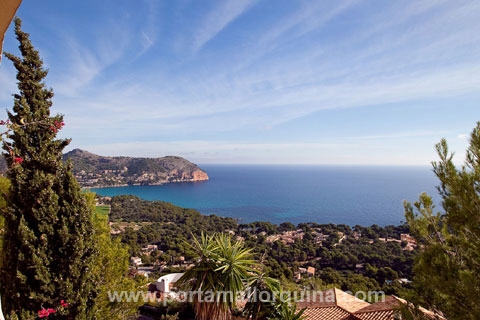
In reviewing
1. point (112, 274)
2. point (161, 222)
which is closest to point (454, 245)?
point (112, 274)

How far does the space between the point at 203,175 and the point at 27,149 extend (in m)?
129

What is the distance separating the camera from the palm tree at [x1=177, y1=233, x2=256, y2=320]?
18.4 ft

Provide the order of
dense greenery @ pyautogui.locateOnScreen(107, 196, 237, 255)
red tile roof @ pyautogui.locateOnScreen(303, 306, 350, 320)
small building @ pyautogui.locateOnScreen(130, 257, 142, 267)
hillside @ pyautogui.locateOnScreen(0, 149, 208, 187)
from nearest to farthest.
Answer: red tile roof @ pyautogui.locateOnScreen(303, 306, 350, 320)
small building @ pyautogui.locateOnScreen(130, 257, 142, 267)
dense greenery @ pyautogui.locateOnScreen(107, 196, 237, 255)
hillside @ pyautogui.locateOnScreen(0, 149, 208, 187)

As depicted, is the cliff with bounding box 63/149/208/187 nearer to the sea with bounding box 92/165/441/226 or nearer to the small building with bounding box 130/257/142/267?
the sea with bounding box 92/165/441/226

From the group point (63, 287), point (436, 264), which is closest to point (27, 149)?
point (63, 287)

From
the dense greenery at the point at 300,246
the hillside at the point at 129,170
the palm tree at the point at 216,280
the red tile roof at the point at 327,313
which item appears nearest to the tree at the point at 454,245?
the palm tree at the point at 216,280

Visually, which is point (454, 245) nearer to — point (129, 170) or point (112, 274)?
point (112, 274)

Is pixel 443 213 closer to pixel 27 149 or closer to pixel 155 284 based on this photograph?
pixel 27 149

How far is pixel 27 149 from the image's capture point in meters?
4.96

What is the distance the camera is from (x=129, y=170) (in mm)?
106938

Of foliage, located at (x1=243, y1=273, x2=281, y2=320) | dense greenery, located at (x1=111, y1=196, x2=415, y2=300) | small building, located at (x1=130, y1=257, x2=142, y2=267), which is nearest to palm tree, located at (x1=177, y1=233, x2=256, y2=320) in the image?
foliage, located at (x1=243, y1=273, x2=281, y2=320)

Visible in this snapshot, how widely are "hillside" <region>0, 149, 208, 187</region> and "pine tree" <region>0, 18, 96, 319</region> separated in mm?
86092

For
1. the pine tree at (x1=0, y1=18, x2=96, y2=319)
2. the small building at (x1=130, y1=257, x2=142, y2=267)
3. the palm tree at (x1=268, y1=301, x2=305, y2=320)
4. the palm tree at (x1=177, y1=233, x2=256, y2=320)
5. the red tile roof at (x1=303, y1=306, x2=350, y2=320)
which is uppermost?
the pine tree at (x1=0, y1=18, x2=96, y2=319)

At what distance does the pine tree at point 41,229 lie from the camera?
14.8 ft
